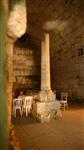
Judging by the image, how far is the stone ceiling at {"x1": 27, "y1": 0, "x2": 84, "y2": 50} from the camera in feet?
25.3

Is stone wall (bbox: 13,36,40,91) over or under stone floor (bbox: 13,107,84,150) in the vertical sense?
over

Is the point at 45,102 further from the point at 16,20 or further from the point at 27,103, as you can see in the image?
the point at 16,20

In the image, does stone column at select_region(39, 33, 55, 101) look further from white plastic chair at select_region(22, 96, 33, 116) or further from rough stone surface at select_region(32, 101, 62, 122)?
white plastic chair at select_region(22, 96, 33, 116)

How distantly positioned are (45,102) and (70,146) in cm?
256

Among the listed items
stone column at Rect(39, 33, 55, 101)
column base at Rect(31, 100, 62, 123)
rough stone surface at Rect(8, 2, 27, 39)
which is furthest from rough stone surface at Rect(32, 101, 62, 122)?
rough stone surface at Rect(8, 2, 27, 39)

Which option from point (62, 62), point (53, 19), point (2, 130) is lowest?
point (2, 130)

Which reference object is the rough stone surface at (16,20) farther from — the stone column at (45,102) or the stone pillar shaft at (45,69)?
the stone pillar shaft at (45,69)

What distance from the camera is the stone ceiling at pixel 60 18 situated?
7713 millimetres

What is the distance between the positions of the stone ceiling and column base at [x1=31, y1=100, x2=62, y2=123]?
2990 millimetres

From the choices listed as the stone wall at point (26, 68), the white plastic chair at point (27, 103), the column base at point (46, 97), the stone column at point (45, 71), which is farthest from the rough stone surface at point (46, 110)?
the stone wall at point (26, 68)

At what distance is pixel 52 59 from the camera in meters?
11.9

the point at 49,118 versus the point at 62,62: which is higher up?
the point at 62,62

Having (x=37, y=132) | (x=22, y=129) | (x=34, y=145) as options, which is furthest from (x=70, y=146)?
(x=22, y=129)

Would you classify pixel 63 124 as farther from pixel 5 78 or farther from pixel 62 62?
pixel 62 62
